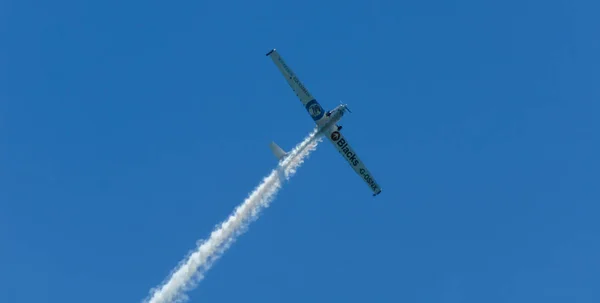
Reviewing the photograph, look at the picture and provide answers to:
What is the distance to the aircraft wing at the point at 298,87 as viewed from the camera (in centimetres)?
9956

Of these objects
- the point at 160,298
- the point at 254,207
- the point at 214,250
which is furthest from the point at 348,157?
the point at 160,298

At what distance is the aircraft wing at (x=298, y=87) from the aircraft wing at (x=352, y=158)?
342 cm

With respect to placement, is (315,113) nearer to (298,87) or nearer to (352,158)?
(298,87)

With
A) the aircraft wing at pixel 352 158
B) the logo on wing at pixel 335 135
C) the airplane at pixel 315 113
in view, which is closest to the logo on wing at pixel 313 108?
the airplane at pixel 315 113

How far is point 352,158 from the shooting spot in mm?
105438

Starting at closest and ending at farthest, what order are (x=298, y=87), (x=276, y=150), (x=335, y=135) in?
(x=298, y=87) < (x=276, y=150) < (x=335, y=135)

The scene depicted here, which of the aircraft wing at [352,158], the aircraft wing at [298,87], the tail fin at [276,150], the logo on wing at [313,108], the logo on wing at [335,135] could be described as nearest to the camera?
the aircraft wing at [298,87]

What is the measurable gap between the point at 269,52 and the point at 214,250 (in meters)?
23.5

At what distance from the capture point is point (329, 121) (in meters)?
101

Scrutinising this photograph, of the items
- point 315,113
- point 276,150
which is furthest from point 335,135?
point 276,150

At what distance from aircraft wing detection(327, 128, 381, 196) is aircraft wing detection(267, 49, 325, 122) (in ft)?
11.2

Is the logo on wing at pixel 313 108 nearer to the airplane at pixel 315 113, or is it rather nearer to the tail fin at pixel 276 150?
the airplane at pixel 315 113

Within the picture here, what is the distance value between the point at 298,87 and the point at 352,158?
1173 centimetres

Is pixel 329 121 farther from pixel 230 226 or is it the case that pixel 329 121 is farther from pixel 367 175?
pixel 230 226
